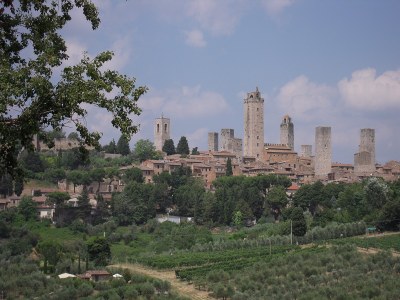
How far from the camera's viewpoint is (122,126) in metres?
11.2

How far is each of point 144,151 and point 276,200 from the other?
86.8ft

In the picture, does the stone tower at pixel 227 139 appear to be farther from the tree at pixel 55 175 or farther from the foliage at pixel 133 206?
the foliage at pixel 133 206

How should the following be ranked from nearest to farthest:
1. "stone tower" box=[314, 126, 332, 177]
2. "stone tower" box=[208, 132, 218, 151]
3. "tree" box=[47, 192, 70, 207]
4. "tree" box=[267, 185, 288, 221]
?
1. "tree" box=[47, 192, 70, 207]
2. "tree" box=[267, 185, 288, 221]
3. "stone tower" box=[314, 126, 332, 177]
4. "stone tower" box=[208, 132, 218, 151]

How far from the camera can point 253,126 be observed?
96812 mm

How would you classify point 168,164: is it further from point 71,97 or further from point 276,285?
point 71,97

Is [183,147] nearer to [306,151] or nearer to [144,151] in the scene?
[144,151]

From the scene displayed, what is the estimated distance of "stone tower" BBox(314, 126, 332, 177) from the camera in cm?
8406

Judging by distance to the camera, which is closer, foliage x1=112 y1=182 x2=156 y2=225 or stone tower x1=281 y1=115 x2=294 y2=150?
foliage x1=112 y1=182 x2=156 y2=225

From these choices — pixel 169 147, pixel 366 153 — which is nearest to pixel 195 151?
pixel 169 147

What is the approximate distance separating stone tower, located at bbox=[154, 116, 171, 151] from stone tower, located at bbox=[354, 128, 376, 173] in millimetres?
30479

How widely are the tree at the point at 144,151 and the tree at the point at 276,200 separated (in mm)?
24266

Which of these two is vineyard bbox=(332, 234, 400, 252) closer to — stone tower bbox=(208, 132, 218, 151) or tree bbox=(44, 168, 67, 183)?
tree bbox=(44, 168, 67, 183)

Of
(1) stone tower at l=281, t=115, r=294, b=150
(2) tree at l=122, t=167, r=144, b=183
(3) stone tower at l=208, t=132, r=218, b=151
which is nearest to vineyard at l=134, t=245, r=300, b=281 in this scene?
(2) tree at l=122, t=167, r=144, b=183

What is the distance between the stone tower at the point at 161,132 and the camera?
104 metres
